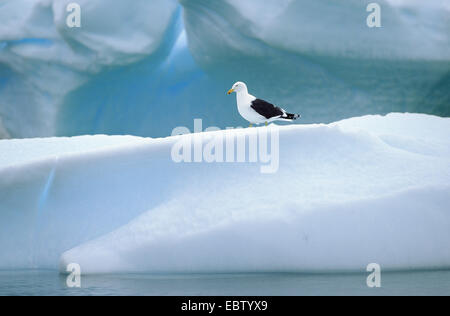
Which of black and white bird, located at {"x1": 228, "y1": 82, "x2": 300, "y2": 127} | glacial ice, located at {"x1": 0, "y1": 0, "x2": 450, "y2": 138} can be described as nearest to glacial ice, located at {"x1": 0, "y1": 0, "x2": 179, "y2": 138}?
glacial ice, located at {"x1": 0, "y1": 0, "x2": 450, "y2": 138}

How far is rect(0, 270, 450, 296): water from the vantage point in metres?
2.40

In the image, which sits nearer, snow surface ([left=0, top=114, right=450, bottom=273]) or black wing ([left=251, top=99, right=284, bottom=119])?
snow surface ([left=0, top=114, right=450, bottom=273])

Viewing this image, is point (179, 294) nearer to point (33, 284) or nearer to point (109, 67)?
point (33, 284)

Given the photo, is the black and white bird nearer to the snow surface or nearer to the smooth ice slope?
the snow surface

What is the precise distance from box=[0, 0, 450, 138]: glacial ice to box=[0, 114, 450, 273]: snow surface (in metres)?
4.27

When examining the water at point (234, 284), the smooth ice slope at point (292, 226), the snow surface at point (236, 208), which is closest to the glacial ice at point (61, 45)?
the snow surface at point (236, 208)

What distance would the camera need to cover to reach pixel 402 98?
8.43m

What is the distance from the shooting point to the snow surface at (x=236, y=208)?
9.73 feet

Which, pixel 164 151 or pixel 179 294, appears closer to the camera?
pixel 179 294

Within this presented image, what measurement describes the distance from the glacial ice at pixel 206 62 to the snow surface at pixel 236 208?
14.0 ft

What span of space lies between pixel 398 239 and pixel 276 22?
17.4ft

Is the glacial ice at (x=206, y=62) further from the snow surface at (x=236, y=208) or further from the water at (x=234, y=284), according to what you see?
the water at (x=234, y=284)

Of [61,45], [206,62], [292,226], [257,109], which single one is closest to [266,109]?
[257,109]
